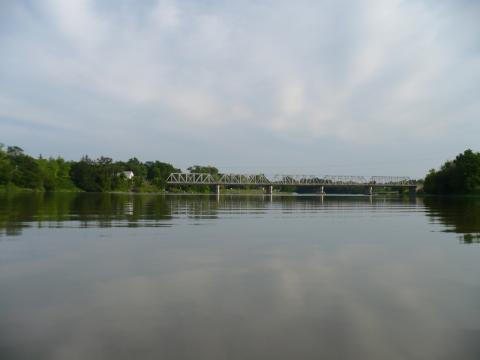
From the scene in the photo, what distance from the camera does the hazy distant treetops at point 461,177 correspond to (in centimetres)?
13950

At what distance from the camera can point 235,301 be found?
35.1 ft

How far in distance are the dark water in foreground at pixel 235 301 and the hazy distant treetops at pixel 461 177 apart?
136m

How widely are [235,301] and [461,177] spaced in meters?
154

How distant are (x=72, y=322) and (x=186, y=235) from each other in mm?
14613

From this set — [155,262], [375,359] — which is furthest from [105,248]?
[375,359]

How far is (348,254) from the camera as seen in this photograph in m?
17.9

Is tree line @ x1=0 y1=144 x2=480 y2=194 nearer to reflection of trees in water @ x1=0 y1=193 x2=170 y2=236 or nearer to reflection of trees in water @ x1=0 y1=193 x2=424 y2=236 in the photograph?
reflection of trees in water @ x1=0 y1=193 x2=424 y2=236

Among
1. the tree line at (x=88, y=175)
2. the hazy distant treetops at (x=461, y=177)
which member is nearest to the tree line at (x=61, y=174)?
the tree line at (x=88, y=175)

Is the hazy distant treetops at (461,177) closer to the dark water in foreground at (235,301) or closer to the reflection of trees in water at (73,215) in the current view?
the reflection of trees in water at (73,215)

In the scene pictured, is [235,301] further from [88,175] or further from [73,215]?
[88,175]

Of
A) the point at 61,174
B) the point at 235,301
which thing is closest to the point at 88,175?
the point at 61,174

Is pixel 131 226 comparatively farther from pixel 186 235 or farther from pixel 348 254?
pixel 348 254

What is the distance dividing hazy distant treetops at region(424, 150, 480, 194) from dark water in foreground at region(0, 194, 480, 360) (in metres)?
136

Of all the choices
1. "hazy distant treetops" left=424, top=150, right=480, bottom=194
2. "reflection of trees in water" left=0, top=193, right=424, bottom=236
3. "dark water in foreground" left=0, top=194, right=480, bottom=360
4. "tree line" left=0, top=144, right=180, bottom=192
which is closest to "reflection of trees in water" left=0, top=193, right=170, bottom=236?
"reflection of trees in water" left=0, top=193, right=424, bottom=236
